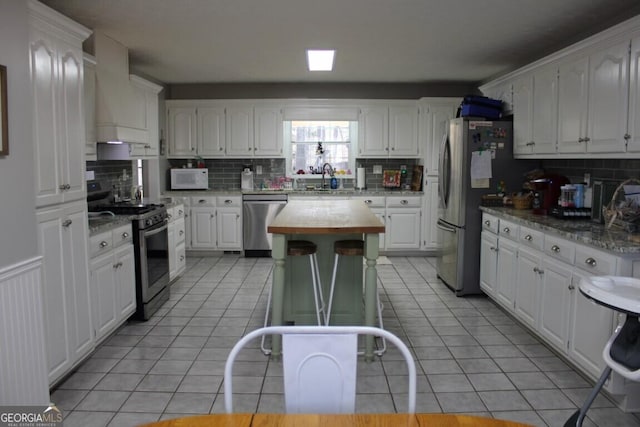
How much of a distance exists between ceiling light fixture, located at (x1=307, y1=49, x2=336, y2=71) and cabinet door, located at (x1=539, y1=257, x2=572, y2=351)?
288 cm

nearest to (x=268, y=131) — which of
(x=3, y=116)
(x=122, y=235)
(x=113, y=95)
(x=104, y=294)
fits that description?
(x=113, y=95)

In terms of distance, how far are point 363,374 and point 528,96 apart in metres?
2.96

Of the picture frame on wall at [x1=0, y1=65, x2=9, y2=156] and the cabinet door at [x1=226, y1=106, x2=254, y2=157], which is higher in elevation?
the cabinet door at [x1=226, y1=106, x2=254, y2=157]

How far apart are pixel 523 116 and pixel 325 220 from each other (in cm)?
231

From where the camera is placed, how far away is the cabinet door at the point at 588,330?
8.80 ft

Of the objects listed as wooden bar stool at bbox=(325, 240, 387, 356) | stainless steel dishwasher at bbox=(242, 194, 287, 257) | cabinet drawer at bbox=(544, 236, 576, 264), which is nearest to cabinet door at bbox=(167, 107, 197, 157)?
stainless steel dishwasher at bbox=(242, 194, 287, 257)

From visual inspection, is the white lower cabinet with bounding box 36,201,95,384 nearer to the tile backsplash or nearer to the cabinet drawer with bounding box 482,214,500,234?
the cabinet drawer with bounding box 482,214,500,234

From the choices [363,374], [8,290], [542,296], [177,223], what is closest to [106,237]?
[8,290]

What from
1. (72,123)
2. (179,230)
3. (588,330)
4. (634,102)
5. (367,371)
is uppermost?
(634,102)

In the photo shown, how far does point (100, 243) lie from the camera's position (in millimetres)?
3340

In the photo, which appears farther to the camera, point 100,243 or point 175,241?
point 175,241

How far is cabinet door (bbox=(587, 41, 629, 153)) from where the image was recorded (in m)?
3.04

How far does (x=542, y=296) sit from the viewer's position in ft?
11.2

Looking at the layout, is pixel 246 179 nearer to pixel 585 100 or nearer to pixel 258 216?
pixel 258 216
